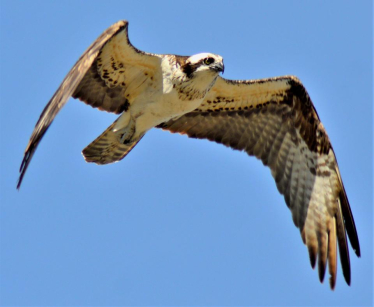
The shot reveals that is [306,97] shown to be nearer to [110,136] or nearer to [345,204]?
[345,204]

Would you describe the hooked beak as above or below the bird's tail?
above

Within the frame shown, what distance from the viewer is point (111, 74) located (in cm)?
1166

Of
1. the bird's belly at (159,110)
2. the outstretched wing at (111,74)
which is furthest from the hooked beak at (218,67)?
the outstretched wing at (111,74)

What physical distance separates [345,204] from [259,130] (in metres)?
1.82

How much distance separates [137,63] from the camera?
11.5 m

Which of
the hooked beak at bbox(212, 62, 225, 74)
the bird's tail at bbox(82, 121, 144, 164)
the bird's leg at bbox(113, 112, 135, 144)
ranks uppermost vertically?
the hooked beak at bbox(212, 62, 225, 74)

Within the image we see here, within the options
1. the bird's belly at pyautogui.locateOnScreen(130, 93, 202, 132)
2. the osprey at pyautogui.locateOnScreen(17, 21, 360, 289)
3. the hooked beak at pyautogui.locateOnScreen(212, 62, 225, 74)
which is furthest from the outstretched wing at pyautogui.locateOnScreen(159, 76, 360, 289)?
the hooked beak at pyautogui.locateOnScreen(212, 62, 225, 74)

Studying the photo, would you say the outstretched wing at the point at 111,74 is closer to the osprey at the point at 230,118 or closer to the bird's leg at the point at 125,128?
the osprey at the point at 230,118

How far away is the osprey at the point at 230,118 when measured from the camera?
11.2 metres

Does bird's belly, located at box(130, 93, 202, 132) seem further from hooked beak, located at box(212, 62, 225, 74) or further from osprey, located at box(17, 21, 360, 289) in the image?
hooked beak, located at box(212, 62, 225, 74)

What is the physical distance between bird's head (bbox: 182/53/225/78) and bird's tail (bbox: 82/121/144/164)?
56.4 inches

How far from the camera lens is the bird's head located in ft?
36.1

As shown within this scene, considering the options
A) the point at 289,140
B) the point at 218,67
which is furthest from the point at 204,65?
the point at 289,140

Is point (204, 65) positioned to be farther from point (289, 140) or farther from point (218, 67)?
point (289, 140)
